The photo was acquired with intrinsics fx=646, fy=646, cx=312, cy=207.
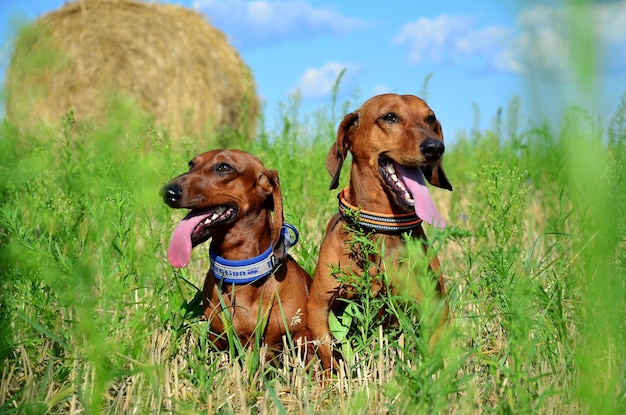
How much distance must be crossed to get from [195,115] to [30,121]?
281cm

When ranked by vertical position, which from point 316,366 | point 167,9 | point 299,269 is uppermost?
point 167,9

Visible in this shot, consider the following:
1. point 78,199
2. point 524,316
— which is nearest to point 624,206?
point 524,316

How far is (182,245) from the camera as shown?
3.44 metres

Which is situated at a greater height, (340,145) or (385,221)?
(340,145)

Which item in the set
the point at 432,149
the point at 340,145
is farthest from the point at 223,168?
the point at 432,149

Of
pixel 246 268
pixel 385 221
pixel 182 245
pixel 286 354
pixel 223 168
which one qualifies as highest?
pixel 223 168

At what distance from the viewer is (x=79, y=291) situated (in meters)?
2.42

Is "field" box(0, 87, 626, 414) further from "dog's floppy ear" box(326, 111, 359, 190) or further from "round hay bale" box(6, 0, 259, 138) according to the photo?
"round hay bale" box(6, 0, 259, 138)

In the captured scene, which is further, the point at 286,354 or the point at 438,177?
the point at 438,177

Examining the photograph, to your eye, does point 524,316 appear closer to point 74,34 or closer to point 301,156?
point 301,156

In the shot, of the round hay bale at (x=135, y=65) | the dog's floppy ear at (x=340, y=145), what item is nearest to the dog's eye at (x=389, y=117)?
the dog's floppy ear at (x=340, y=145)

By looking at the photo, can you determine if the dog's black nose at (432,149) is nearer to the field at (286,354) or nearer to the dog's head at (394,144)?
the dog's head at (394,144)

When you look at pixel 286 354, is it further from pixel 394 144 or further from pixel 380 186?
pixel 394 144

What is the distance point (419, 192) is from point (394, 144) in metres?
0.30
